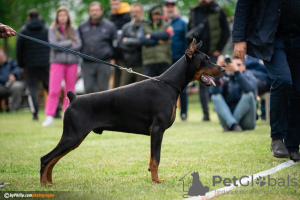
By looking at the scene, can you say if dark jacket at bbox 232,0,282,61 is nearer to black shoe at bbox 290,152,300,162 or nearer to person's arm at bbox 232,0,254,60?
person's arm at bbox 232,0,254,60

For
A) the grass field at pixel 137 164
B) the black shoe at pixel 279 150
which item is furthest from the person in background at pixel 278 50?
the grass field at pixel 137 164

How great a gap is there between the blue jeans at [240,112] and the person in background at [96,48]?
2.88 metres

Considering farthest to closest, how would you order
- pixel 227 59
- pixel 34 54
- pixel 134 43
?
pixel 34 54 → pixel 134 43 → pixel 227 59

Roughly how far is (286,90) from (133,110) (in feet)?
6.03

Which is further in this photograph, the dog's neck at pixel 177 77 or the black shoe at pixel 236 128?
the black shoe at pixel 236 128

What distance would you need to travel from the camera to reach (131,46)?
10.8 m

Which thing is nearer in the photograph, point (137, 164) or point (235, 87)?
point (137, 164)

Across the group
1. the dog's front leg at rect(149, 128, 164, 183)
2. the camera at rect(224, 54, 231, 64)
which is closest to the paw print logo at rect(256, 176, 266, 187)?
the dog's front leg at rect(149, 128, 164, 183)

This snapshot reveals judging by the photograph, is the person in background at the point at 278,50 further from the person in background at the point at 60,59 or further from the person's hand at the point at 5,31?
the person in background at the point at 60,59

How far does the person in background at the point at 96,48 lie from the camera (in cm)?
1069

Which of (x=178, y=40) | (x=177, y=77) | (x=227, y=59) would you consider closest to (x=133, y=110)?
(x=177, y=77)

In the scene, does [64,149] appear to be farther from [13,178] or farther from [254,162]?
[254,162]

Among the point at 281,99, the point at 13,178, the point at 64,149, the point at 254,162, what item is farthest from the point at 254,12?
the point at 13,178

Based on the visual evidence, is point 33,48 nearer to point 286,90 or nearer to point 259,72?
point 259,72
